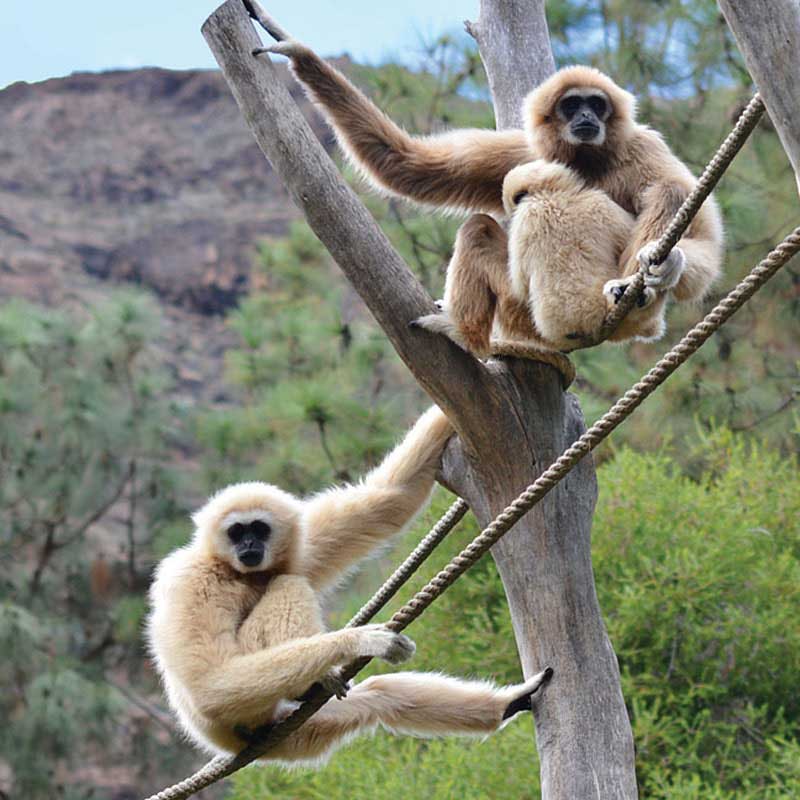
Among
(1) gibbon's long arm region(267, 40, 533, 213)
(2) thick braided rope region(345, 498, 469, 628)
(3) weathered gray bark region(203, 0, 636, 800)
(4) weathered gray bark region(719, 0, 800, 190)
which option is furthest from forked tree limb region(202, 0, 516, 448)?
(4) weathered gray bark region(719, 0, 800, 190)

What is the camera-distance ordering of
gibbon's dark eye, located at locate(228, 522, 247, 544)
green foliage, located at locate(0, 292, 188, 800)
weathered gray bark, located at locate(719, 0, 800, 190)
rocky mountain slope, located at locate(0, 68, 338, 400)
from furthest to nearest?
rocky mountain slope, located at locate(0, 68, 338, 400), green foliage, located at locate(0, 292, 188, 800), gibbon's dark eye, located at locate(228, 522, 247, 544), weathered gray bark, located at locate(719, 0, 800, 190)

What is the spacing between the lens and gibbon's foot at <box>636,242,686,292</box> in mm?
3422

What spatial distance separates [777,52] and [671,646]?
5.49 m

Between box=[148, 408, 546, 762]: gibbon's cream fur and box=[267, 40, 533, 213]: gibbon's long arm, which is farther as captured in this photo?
box=[267, 40, 533, 213]: gibbon's long arm

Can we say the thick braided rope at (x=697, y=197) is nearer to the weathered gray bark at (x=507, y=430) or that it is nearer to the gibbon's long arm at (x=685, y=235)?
the gibbon's long arm at (x=685, y=235)

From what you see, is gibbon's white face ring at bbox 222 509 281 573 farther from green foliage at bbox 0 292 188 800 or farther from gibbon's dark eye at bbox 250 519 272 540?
green foliage at bbox 0 292 188 800

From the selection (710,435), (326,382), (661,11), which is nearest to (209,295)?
(326,382)

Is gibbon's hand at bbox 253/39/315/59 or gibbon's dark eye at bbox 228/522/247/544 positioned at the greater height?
gibbon's hand at bbox 253/39/315/59

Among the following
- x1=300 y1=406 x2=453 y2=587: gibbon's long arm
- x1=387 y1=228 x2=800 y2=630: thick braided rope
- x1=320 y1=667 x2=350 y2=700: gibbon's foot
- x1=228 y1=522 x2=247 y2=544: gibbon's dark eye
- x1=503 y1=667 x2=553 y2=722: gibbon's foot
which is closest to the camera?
x1=387 y1=228 x2=800 y2=630: thick braided rope

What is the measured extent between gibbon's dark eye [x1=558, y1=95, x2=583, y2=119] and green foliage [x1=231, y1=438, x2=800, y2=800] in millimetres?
4028

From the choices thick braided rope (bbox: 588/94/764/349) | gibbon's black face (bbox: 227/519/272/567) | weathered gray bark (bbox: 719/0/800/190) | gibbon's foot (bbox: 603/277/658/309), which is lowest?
gibbon's black face (bbox: 227/519/272/567)

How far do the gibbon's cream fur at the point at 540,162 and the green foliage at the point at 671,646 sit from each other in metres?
3.82

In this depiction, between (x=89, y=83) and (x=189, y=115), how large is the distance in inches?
61.6

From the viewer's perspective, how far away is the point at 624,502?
26.6 ft
